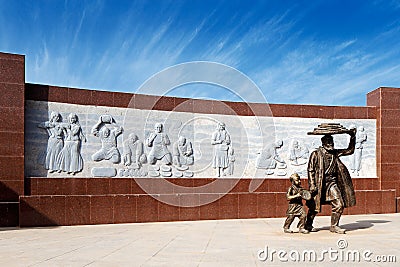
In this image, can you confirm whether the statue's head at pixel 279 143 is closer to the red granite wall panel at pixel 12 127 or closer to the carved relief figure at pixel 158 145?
the carved relief figure at pixel 158 145

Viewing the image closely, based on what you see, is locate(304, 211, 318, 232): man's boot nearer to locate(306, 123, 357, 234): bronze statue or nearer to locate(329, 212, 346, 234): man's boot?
locate(306, 123, 357, 234): bronze statue

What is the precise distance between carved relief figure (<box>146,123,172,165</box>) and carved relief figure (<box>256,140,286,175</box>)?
10.3ft

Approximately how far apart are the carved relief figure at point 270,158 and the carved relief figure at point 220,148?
1190 mm

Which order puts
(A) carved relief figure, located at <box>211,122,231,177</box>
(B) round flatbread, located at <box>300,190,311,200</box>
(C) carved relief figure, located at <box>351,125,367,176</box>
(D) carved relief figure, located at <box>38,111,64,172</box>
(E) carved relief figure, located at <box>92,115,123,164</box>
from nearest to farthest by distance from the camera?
(B) round flatbread, located at <box>300,190,311,200</box> < (D) carved relief figure, located at <box>38,111,64,172</box> < (E) carved relief figure, located at <box>92,115,123,164</box> < (A) carved relief figure, located at <box>211,122,231,177</box> < (C) carved relief figure, located at <box>351,125,367,176</box>

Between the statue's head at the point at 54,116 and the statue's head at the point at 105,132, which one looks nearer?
the statue's head at the point at 54,116

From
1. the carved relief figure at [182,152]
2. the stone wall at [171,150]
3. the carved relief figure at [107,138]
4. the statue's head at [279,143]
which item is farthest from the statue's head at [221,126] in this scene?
the carved relief figure at [107,138]

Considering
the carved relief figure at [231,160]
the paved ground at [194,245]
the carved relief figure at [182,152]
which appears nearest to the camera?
the paved ground at [194,245]

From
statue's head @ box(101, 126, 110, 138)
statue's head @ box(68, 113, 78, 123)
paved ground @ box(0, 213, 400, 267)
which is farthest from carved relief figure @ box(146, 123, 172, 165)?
paved ground @ box(0, 213, 400, 267)

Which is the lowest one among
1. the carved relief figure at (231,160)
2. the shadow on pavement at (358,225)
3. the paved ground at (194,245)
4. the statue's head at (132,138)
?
the shadow on pavement at (358,225)

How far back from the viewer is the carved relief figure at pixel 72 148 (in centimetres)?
1187

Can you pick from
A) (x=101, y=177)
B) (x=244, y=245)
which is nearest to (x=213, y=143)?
(x=101, y=177)

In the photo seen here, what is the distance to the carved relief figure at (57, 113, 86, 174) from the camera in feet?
38.9

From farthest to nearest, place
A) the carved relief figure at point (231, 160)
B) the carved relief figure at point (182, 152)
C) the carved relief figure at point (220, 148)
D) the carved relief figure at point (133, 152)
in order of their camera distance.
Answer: the carved relief figure at point (231, 160), the carved relief figure at point (220, 148), the carved relief figure at point (182, 152), the carved relief figure at point (133, 152)

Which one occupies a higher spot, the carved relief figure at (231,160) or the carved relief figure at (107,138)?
the carved relief figure at (107,138)
